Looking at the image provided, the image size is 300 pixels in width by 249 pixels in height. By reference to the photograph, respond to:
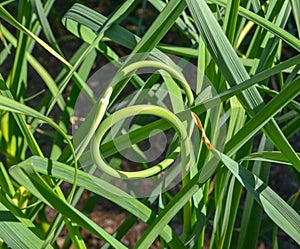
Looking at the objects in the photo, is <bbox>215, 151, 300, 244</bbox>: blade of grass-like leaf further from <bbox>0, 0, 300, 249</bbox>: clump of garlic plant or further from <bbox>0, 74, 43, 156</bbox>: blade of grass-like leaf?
<bbox>0, 74, 43, 156</bbox>: blade of grass-like leaf

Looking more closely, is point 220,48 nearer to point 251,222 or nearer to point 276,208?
point 276,208

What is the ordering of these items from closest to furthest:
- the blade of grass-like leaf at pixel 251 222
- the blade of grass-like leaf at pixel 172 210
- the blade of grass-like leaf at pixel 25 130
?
the blade of grass-like leaf at pixel 172 210 < the blade of grass-like leaf at pixel 25 130 < the blade of grass-like leaf at pixel 251 222

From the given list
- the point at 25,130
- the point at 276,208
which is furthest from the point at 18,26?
the point at 276,208

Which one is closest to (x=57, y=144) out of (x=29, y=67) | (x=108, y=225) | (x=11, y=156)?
(x=11, y=156)

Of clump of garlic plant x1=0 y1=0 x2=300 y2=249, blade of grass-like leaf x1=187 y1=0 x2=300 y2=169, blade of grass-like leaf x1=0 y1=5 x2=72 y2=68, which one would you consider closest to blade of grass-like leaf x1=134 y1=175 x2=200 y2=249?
clump of garlic plant x1=0 y1=0 x2=300 y2=249

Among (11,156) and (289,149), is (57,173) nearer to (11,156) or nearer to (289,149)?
(289,149)

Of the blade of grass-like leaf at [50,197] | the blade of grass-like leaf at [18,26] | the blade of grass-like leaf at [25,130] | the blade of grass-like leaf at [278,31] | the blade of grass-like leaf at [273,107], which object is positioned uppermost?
the blade of grass-like leaf at [278,31]

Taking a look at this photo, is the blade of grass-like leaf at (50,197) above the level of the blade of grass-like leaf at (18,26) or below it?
below

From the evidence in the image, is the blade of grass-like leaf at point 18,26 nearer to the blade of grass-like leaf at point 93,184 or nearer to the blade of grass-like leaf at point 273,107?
the blade of grass-like leaf at point 93,184

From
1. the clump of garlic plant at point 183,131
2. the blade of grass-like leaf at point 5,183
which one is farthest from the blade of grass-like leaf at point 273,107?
the blade of grass-like leaf at point 5,183
